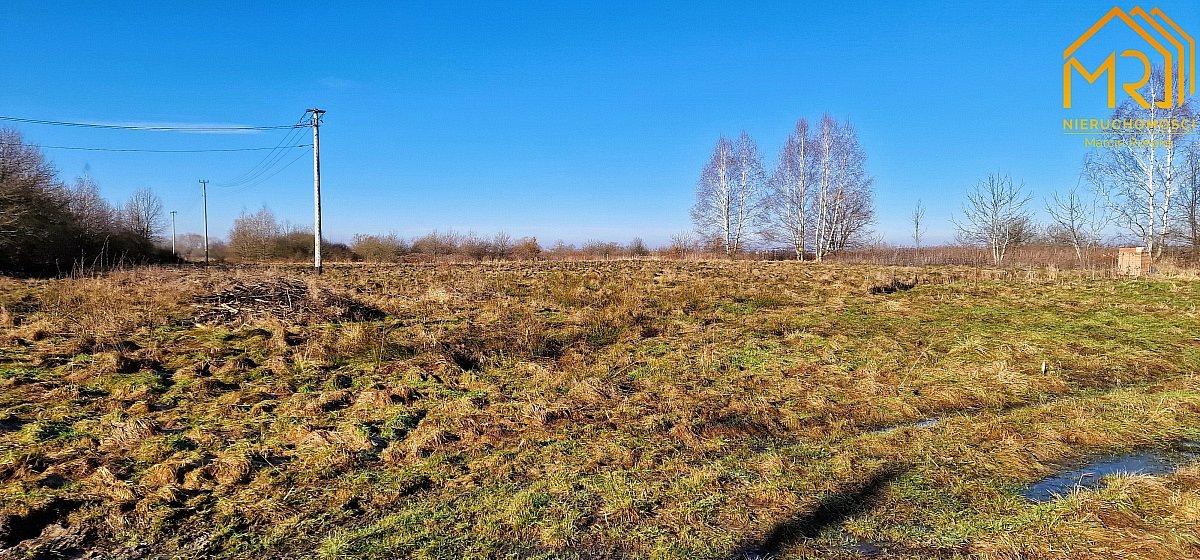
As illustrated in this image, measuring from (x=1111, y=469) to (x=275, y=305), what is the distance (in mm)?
9998

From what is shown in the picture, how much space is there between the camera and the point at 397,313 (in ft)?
32.1

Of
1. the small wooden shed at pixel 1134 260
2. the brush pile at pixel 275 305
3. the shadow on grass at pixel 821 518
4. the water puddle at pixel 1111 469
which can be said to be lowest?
the shadow on grass at pixel 821 518

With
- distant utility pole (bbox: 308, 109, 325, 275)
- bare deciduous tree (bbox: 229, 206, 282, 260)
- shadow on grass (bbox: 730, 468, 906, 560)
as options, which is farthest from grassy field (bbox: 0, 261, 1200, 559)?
bare deciduous tree (bbox: 229, 206, 282, 260)

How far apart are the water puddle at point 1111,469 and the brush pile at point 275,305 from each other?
8.58m

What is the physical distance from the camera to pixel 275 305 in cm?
872

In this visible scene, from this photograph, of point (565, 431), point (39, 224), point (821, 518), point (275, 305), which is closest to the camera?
point (821, 518)

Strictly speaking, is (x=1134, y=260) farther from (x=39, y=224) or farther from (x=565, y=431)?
(x=39, y=224)

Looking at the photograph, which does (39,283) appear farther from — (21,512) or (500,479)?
(500,479)

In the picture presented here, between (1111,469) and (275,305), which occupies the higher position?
(275,305)

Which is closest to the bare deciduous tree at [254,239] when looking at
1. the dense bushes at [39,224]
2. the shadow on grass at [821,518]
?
the dense bushes at [39,224]

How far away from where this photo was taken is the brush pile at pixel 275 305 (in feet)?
27.0

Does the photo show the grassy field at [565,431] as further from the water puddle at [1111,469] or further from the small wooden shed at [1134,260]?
the small wooden shed at [1134,260]

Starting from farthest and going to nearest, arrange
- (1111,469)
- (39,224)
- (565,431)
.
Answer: (39,224)
(565,431)
(1111,469)

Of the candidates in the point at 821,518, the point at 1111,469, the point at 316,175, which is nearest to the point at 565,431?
the point at 821,518
